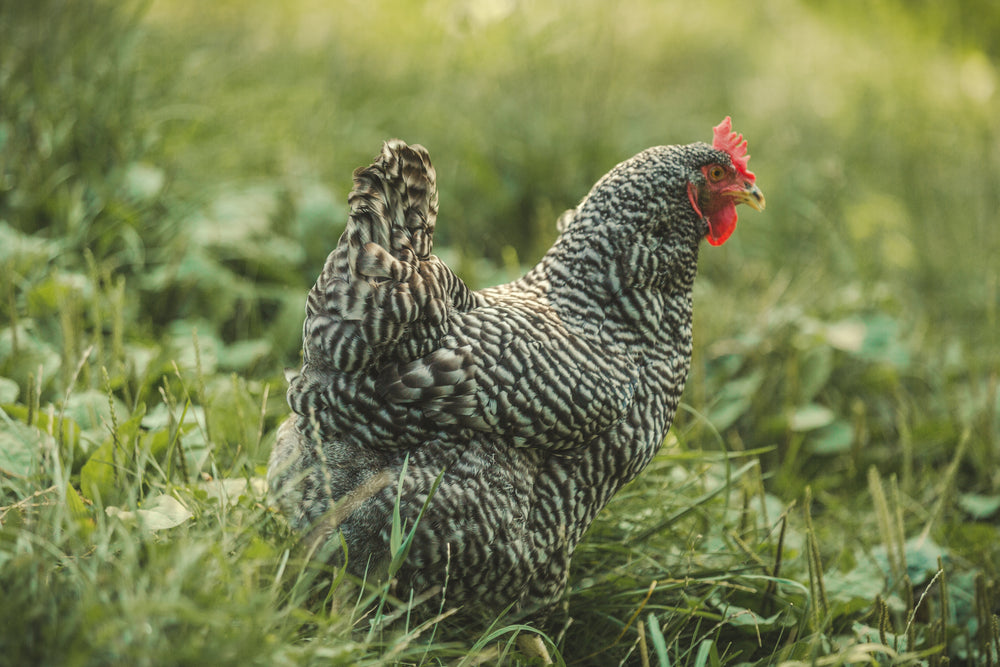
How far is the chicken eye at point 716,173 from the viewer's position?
250 centimetres

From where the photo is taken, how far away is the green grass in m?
1.91

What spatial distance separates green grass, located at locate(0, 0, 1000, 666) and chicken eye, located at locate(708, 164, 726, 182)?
99 centimetres

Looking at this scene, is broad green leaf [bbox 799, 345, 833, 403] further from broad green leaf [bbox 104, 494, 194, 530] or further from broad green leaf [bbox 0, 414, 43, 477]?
broad green leaf [bbox 0, 414, 43, 477]

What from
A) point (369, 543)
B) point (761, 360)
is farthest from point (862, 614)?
point (369, 543)

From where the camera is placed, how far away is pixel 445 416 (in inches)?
80.7

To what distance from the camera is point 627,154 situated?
500 cm

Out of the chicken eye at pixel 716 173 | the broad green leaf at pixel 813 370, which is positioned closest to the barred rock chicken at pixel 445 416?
the chicken eye at pixel 716 173

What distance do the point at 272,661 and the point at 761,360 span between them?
9.72 ft

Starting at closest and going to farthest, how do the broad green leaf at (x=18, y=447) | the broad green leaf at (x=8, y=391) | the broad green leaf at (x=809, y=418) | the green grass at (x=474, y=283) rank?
the green grass at (x=474, y=283)
the broad green leaf at (x=18, y=447)
the broad green leaf at (x=8, y=391)
the broad green leaf at (x=809, y=418)

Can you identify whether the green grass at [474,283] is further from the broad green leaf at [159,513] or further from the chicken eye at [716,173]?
the chicken eye at [716,173]

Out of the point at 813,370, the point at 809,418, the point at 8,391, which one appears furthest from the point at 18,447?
the point at 813,370

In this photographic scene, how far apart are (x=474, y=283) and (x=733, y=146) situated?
1.63 m

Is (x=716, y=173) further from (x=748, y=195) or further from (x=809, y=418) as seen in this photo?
(x=809, y=418)

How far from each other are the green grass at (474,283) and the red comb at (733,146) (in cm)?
104
